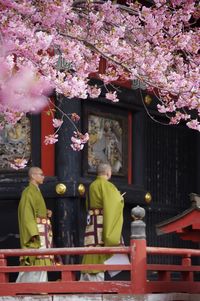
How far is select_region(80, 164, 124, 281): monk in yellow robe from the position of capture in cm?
1552

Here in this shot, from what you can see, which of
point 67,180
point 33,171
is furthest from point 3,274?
point 67,180

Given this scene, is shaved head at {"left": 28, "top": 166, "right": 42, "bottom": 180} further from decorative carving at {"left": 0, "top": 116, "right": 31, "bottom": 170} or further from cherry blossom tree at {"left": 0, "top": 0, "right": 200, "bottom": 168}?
decorative carving at {"left": 0, "top": 116, "right": 31, "bottom": 170}

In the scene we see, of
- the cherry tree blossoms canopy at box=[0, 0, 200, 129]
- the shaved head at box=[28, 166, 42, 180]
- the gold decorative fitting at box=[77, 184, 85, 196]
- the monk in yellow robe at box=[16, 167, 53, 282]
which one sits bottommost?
the monk in yellow robe at box=[16, 167, 53, 282]

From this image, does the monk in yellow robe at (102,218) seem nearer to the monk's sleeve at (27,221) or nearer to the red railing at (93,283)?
the monk's sleeve at (27,221)

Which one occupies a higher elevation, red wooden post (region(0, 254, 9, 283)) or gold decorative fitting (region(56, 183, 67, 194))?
gold decorative fitting (region(56, 183, 67, 194))

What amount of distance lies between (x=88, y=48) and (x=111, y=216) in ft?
8.60

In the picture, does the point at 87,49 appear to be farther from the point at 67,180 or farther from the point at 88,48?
the point at 67,180

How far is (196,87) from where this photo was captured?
15250 mm

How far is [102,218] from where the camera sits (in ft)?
51.7

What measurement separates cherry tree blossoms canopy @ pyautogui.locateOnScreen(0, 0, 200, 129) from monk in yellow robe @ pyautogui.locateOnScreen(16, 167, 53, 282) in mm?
1253

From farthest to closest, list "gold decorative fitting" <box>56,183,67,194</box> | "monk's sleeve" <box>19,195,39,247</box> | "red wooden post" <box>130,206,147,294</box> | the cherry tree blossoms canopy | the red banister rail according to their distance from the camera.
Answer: "gold decorative fitting" <box>56,183,67,194</box>
"monk's sleeve" <box>19,195,39,247</box>
the red banister rail
"red wooden post" <box>130,206,147,294</box>
the cherry tree blossoms canopy

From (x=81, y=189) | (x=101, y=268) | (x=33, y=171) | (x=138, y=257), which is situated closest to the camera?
(x=138, y=257)

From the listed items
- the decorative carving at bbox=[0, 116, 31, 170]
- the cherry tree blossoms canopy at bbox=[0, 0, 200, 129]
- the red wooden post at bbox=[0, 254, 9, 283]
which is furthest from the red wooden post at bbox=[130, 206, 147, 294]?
the decorative carving at bbox=[0, 116, 31, 170]

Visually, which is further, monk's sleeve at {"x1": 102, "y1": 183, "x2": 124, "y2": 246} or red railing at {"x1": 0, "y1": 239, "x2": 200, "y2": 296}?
monk's sleeve at {"x1": 102, "y1": 183, "x2": 124, "y2": 246}
